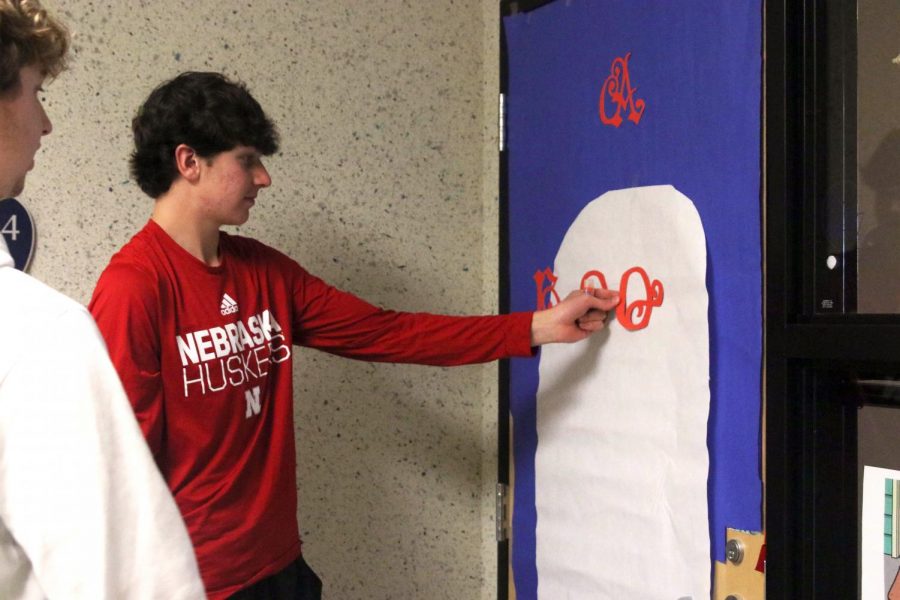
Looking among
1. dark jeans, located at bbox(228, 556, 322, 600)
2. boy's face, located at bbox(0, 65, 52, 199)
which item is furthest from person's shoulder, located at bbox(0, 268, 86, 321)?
dark jeans, located at bbox(228, 556, 322, 600)

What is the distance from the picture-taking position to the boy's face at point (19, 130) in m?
0.79

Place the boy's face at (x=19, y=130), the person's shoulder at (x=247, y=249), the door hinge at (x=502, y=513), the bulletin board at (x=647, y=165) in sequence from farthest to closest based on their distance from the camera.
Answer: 1. the door hinge at (x=502, y=513)
2. the person's shoulder at (x=247, y=249)
3. the bulletin board at (x=647, y=165)
4. the boy's face at (x=19, y=130)

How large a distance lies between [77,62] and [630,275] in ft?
3.76

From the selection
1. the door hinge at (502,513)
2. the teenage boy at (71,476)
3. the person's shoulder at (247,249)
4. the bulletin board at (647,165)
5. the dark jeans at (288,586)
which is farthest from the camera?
the door hinge at (502,513)

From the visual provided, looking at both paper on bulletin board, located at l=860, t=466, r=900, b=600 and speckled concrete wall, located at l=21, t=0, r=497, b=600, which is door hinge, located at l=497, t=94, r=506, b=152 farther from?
paper on bulletin board, located at l=860, t=466, r=900, b=600

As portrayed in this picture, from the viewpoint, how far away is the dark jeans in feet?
4.84

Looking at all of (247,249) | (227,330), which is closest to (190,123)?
(247,249)

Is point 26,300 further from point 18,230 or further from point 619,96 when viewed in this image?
point 619,96

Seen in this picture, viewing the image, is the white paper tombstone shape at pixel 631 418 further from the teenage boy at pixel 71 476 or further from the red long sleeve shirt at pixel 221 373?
the teenage boy at pixel 71 476

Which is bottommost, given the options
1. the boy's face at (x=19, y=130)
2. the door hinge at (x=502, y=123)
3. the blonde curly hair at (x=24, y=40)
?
the boy's face at (x=19, y=130)

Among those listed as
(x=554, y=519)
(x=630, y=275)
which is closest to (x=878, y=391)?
(x=630, y=275)

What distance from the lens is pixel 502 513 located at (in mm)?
1965

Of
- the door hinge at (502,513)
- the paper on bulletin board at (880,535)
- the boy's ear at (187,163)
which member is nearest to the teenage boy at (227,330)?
the boy's ear at (187,163)

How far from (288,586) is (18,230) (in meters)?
0.85
